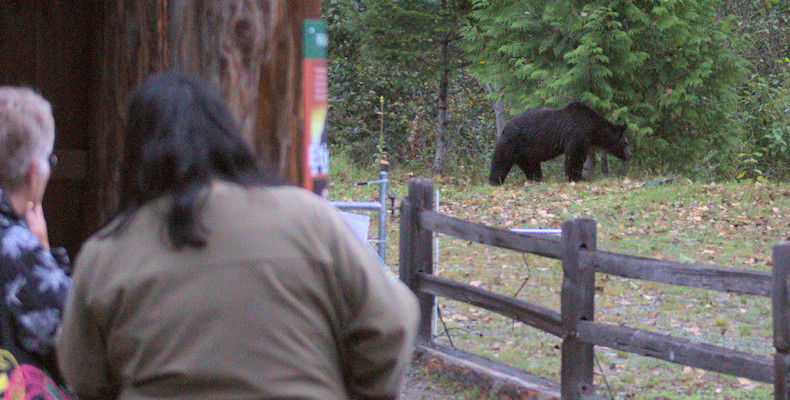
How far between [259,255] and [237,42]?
104cm

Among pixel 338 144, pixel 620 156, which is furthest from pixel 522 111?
pixel 338 144

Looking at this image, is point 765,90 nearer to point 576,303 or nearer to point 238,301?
point 576,303

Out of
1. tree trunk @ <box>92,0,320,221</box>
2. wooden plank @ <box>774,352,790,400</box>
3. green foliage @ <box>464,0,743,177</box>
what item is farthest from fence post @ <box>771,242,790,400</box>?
green foliage @ <box>464,0,743,177</box>

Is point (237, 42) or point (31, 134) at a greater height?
point (237, 42)

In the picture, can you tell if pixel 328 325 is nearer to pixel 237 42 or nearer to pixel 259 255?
pixel 259 255

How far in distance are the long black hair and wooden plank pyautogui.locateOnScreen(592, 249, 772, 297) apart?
3.21m

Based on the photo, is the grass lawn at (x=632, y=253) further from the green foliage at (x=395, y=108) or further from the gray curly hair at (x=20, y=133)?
the green foliage at (x=395, y=108)

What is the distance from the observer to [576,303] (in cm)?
512

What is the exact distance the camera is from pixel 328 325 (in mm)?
1792

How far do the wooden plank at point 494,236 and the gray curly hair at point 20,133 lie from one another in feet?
11.3

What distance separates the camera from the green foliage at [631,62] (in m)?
16.9

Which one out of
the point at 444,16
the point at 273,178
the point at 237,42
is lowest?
the point at 273,178

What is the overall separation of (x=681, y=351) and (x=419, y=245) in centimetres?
238

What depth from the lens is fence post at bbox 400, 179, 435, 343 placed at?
6.52m
